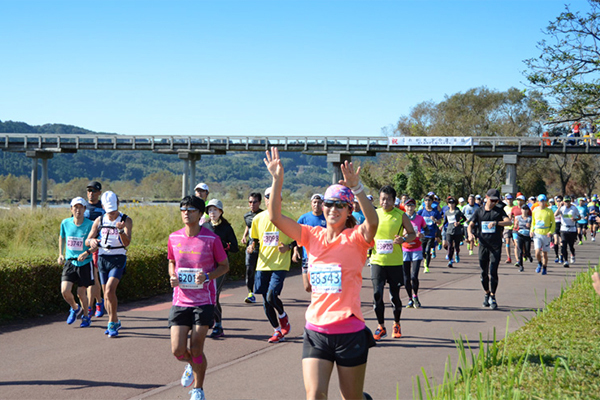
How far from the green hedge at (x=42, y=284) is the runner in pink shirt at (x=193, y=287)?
15.7ft

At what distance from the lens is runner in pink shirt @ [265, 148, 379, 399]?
4.25 meters

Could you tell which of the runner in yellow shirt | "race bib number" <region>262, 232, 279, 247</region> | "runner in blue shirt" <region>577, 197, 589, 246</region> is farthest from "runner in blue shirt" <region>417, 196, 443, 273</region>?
"runner in blue shirt" <region>577, 197, 589, 246</region>

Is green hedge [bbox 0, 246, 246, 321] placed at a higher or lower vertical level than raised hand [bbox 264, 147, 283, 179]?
lower

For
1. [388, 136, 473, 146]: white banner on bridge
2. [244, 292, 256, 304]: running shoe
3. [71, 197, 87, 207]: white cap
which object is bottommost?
[244, 292, 256, 304]: running shoe

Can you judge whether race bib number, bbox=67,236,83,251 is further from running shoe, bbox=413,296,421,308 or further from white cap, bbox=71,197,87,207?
running shoe, bbox=413,296,421,308

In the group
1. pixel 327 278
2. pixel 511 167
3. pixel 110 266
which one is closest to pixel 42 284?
pixel 110 266

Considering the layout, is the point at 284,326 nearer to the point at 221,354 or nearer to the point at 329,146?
the point at 221,354

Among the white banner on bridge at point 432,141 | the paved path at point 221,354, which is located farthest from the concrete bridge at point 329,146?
the paved path at point 221,354

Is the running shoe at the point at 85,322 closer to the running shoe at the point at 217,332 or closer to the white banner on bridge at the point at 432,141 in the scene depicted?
the running shoe at the point at 217,332

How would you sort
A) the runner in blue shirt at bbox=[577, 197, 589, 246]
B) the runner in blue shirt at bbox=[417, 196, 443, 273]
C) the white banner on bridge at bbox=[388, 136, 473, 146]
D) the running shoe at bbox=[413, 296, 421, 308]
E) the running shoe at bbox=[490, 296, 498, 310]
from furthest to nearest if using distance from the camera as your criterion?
the white banner on bridge at bbox=[388, 136, 473, 146]
the runner in blue shirt at bbox=[577, 197, 589, 246]
the runner in blue shirt at bbox=[417, 196, 443, 273]
the running shoe at bbox=[413, 296, 421, 308]
the running shoe at bbox=[490, 296, 498, 310]

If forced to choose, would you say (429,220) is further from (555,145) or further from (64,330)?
(555,145)

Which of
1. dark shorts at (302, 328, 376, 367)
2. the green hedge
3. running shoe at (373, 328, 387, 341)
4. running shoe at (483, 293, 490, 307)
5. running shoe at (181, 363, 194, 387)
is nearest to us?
dark shorts at (302, 328, 376, 367)

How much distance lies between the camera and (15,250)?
13891 millimetres

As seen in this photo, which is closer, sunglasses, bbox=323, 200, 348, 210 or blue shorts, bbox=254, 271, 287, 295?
sunglasses, bbox=323, 200, 348, 210
